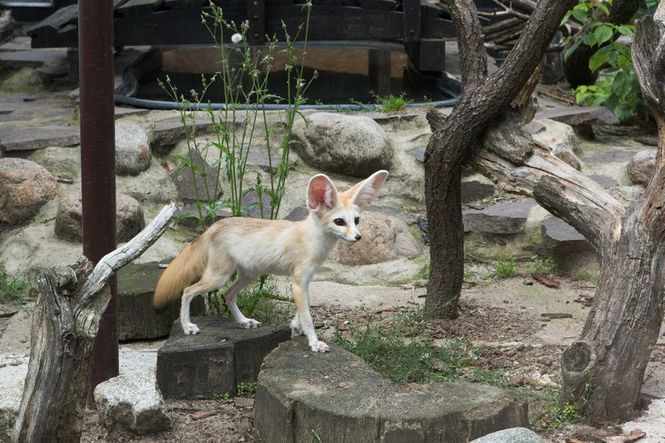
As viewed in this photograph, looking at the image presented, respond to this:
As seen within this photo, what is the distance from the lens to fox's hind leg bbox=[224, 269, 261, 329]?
5477 millimetres

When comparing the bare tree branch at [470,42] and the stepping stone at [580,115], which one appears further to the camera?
the stepping stone at [580,115]

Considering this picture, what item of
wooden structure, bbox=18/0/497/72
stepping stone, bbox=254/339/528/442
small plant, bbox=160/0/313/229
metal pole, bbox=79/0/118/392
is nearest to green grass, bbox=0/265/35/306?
small plant, bbox=160/0/313/229

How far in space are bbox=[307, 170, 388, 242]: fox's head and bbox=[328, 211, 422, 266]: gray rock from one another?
6.65 ft

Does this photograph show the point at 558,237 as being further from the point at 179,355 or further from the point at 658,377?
the point at 179,355

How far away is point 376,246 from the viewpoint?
23.7ft

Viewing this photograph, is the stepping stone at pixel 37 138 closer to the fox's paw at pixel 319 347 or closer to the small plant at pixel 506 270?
the small plant at pixel 506 270

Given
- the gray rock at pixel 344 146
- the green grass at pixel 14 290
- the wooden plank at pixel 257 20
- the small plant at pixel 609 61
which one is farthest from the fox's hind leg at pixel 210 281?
the wooden plank at pixel 257 20

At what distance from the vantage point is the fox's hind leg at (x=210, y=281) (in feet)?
17.7

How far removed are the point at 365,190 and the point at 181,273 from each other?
1137 mm

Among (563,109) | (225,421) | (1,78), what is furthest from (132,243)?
(1,78)

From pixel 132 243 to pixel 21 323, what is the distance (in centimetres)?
263

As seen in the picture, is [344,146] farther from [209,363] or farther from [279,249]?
[209,363]

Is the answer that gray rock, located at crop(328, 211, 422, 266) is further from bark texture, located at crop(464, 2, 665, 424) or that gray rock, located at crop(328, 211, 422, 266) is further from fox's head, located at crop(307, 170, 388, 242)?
bark texture, located at crop(464, 2, 665, 424)

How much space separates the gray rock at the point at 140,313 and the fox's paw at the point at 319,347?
1.23 m
